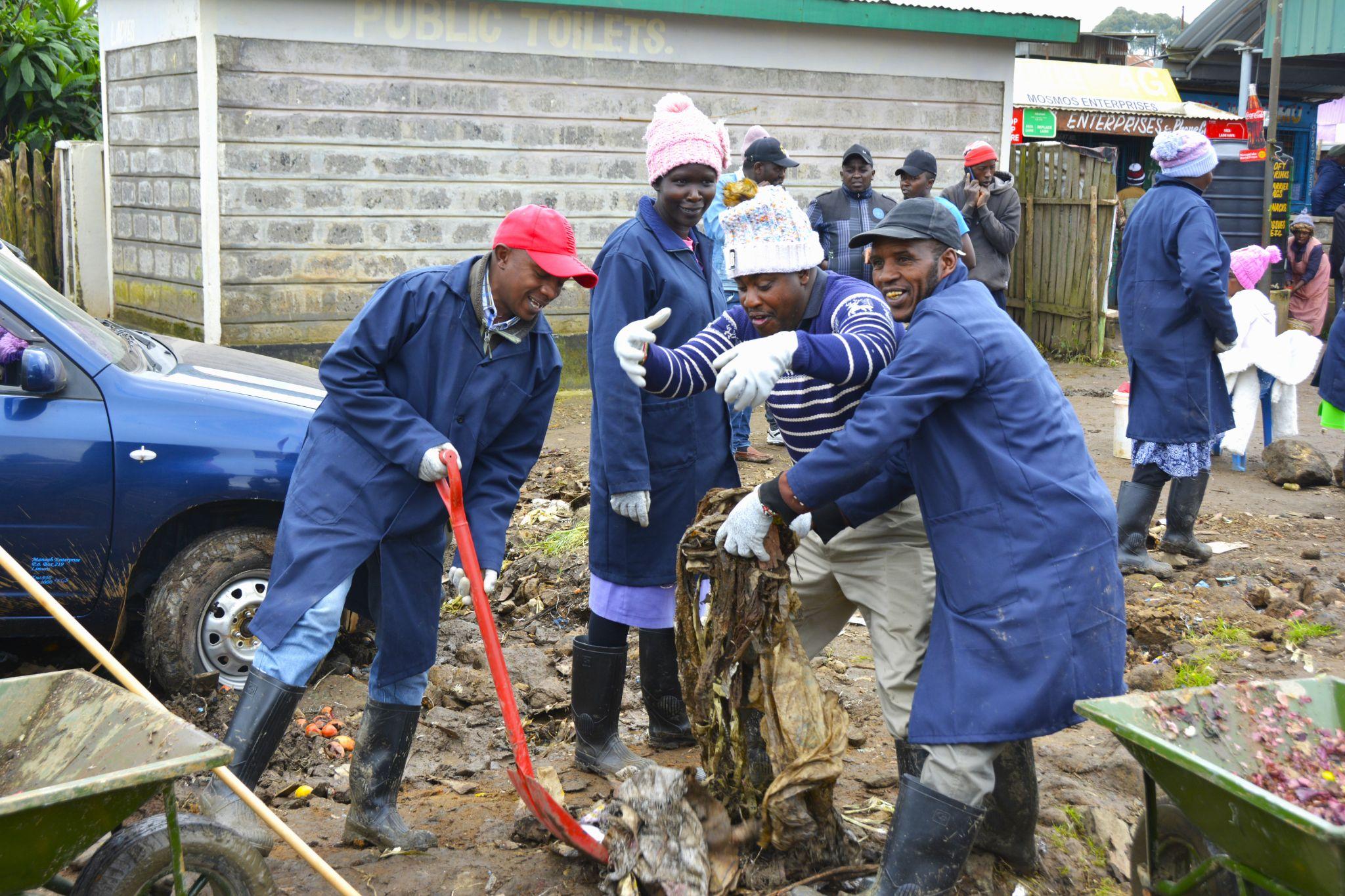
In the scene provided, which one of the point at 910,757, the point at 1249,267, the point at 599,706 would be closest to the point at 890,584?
the point at 910,757

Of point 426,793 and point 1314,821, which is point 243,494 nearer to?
point 426,793

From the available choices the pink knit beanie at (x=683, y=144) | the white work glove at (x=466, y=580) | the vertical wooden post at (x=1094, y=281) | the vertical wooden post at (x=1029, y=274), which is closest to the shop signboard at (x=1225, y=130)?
the vertical wooden post at (x=1029, y=274)

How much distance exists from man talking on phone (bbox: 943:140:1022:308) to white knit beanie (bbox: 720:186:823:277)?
18.9 feet

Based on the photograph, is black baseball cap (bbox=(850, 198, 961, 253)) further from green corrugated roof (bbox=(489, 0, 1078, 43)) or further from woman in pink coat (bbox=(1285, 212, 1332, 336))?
woman in pink coat (bbox=(1285, 212, 1332, 336))

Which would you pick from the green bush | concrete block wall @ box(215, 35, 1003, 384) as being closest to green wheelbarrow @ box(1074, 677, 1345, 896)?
concrete block wall @ box(215, 35, 1003, 384)

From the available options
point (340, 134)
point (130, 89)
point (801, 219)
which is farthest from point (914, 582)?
point (130, 89)

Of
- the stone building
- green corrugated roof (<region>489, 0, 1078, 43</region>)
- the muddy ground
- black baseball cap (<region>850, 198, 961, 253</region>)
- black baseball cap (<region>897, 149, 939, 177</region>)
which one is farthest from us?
green corrugated roof (<region>489, 0, 1078, 43</region>)

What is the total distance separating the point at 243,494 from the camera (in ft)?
16.0

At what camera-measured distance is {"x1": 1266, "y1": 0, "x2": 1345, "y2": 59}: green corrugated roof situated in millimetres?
16203

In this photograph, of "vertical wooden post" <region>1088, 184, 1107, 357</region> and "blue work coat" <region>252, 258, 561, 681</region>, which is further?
"vertical wooden post" <region>1088, 184, 1107, 357</region>

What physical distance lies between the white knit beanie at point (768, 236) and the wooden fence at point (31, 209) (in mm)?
10383

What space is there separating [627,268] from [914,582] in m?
1.44

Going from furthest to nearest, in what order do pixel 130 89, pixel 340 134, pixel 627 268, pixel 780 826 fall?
pixel 130 89
pixel 340 134
pixel 627 268
pixel 780 826

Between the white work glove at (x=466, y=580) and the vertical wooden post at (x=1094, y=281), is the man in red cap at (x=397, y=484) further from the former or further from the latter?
the vertical wooden post at (x=1094, y=281)
